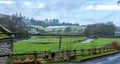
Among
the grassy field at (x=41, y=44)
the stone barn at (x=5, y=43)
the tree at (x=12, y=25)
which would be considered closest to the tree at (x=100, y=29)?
the grassy field at (x=41, y=44)

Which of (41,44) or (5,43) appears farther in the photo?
(41,44)

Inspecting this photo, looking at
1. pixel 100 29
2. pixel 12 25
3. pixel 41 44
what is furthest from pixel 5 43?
pixel 100 29

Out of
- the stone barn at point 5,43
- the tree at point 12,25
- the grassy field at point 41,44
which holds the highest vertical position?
the tree at point 12,25

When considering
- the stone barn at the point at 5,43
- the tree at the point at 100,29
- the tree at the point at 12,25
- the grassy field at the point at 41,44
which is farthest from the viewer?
the tree at the point at 100,29

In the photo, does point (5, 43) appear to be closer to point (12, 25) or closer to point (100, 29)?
point (12, 25)

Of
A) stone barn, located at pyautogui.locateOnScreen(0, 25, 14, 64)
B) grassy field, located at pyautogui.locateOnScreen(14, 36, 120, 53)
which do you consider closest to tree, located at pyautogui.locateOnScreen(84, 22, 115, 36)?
grassy field, located at pyautogui.locateOnScreen(14, 36, 120, 53)

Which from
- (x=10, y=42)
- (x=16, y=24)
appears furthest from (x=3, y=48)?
(x=16, y=24)

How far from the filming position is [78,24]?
65.1m

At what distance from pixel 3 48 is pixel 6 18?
17.3 metres

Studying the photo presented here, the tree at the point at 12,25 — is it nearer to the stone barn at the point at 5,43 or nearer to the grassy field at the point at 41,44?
the grassy field at the point at 41,44

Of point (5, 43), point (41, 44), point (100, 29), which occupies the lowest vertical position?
point (41, 44)

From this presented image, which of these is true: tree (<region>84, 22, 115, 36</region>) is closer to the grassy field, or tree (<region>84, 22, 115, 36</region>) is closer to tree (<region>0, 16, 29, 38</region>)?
the grassy field

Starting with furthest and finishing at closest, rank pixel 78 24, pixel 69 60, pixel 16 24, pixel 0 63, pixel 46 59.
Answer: pixel 78 24 → pixel 16 24 → pixel 69 60 → pixel 46 59 → pixel 0 63

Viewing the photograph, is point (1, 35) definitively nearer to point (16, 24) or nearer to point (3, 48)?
point (3, 48)
